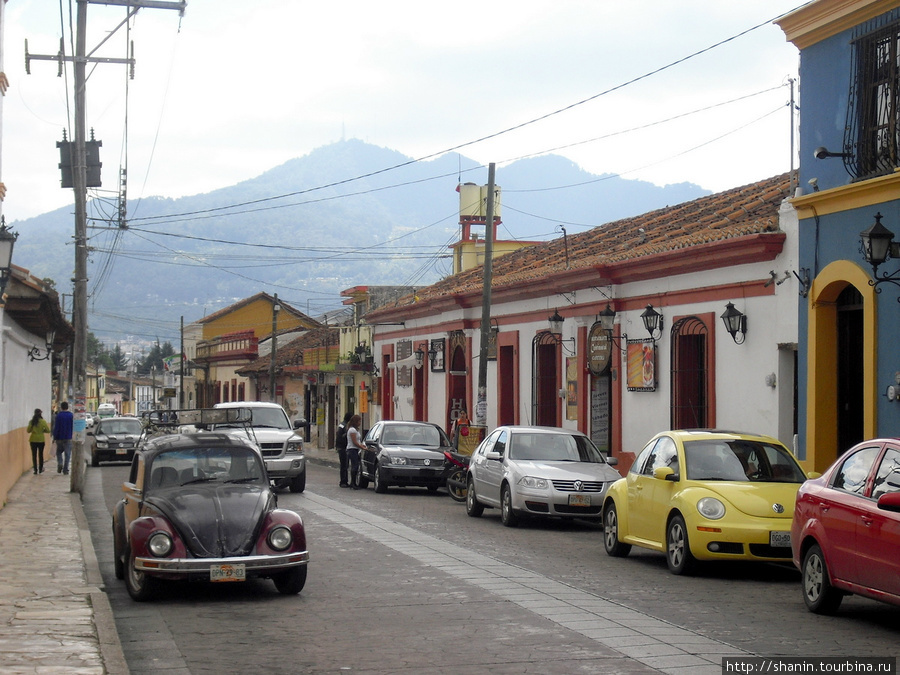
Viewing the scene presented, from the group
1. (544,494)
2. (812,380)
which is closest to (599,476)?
(544,494)

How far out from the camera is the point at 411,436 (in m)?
25.7

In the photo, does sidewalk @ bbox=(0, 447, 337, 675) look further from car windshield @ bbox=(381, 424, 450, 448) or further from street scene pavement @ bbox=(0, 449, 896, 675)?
car windshield @ bbox=(381, 424, 450, 448)

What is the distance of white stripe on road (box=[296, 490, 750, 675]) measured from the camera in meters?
7.86

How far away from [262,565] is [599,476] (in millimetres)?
7962

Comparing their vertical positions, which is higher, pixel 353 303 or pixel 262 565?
pixel 353 303

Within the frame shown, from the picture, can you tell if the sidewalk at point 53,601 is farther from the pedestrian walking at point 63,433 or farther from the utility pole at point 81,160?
the pedestrian walking at point 63,433

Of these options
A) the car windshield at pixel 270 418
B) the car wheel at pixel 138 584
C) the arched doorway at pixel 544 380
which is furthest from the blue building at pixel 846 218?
the car windshield at pixel 270 418

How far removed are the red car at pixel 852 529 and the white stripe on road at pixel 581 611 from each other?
1324mm

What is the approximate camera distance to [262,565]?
33.6 feet

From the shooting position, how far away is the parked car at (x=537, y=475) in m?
16.9

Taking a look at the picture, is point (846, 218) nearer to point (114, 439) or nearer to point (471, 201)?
point (114, 439)

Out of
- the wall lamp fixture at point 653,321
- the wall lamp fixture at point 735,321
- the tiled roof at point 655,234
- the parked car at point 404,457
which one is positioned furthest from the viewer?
the parked car at point 404,457

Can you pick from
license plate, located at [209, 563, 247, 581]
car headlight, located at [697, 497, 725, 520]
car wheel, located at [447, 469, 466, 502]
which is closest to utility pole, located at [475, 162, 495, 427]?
car wheel, located at [447, 469, 466, 502]

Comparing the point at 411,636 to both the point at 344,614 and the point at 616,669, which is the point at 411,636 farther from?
the point at 616,669
